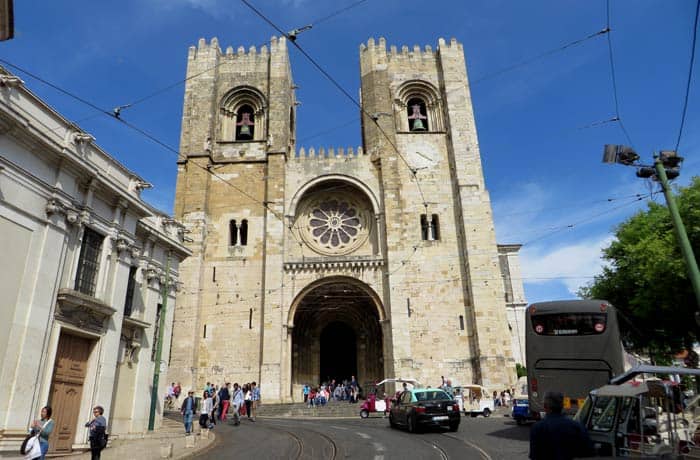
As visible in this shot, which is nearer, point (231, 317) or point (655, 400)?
point (655, 400)

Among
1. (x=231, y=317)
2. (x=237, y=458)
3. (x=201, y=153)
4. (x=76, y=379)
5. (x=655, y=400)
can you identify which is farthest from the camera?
(x=201, y=153)

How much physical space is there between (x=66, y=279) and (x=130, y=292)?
3110 millimetres

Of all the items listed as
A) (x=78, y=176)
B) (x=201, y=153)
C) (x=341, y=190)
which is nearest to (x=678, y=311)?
(x=341, y=190)

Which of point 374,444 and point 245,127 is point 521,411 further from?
point 245,127

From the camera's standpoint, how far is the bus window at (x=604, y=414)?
7227mm

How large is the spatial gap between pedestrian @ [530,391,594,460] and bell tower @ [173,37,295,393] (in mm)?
17146

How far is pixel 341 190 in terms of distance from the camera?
2623cm

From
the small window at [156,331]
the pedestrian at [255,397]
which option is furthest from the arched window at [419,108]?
the small window at [156,331]

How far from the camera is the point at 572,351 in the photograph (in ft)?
30.2

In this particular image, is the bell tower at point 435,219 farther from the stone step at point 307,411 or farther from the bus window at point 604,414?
the bus window at point 604,414

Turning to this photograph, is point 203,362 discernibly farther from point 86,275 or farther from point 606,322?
point 606,322

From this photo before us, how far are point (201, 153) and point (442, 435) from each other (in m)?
19.8

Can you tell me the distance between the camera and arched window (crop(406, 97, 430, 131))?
26344 mm

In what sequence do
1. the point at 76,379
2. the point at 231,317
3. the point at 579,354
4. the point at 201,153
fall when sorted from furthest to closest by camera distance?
the point at 201,153 → the point at 231,317 → the point at 76,379 → the point at 579,354
